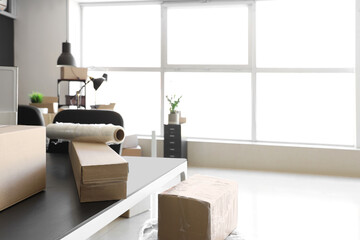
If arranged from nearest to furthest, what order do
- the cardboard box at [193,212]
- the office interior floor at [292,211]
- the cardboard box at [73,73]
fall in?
the cardboard box at [193,212]
the office interior floor at [292,211]
the cardboard box at [73,73]

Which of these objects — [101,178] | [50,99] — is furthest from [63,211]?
[50,99]

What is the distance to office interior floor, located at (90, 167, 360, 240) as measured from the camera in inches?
110

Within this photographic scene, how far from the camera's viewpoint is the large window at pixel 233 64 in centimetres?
540

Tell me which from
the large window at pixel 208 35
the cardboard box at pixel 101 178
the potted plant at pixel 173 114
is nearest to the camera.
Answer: the cardboard box at pixel 101 178

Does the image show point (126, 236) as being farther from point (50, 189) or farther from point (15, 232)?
point (15, 232)

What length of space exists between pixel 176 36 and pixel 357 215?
3.97m

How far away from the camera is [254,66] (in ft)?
18.7

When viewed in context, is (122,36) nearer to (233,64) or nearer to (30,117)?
(233,64)

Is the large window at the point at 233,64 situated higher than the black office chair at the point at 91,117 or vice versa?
the large window at the point at 233,64

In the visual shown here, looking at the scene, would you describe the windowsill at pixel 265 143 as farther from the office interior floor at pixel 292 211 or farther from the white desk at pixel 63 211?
the white desk at pixel 63 211

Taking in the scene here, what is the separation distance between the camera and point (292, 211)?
3348mm

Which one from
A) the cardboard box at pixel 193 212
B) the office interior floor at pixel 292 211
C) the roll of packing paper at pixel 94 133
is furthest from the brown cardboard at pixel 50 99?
the roll of packing paper at pixel 94 133

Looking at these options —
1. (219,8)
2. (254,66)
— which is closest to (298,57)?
(254,66)

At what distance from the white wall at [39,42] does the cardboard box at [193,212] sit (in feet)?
14.6
